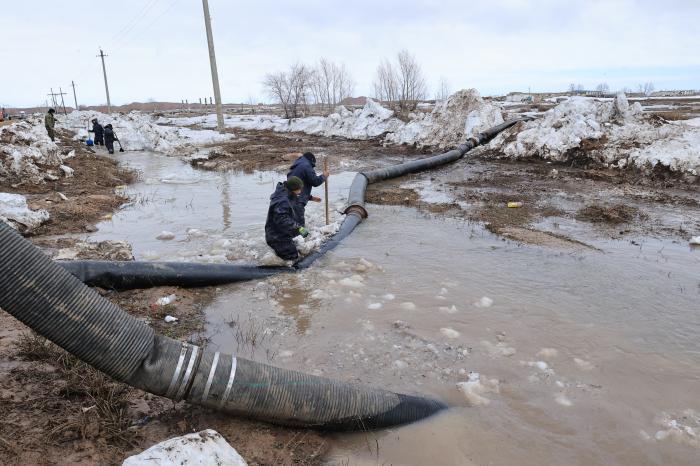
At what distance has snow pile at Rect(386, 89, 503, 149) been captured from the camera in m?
17.5

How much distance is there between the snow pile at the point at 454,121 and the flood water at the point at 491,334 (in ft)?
35.0

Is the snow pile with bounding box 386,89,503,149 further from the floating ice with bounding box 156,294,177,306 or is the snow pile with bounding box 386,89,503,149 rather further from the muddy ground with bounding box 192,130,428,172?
the floating ice with bounding box 156,294,177,306

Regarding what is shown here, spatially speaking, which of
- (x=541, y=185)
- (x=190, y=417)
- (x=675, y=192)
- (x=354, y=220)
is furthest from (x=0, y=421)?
(x=675, y=192)

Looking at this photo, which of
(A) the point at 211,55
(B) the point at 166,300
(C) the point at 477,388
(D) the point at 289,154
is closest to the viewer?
(C) the point at 477,388

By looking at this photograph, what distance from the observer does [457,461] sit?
2.85m

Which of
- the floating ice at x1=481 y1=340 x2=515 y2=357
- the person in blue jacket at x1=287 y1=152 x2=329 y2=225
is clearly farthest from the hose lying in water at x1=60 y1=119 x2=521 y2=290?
the floating ice at x1=481 y1=340 x2=515 y2=357

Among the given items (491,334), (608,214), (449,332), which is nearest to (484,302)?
(491,334)

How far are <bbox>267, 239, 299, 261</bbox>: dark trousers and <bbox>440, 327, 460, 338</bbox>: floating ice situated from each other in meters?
2.28

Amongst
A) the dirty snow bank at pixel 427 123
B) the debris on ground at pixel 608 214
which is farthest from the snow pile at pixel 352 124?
the debris on ground at pixel 608 214

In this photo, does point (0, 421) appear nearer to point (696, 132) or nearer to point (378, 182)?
point (378, 182)

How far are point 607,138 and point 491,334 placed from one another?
11.1 m

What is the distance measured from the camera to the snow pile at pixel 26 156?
10.5m

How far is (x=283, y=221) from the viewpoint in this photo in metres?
5.50

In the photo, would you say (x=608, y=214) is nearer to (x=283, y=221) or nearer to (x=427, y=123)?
(x=283, y=221)
